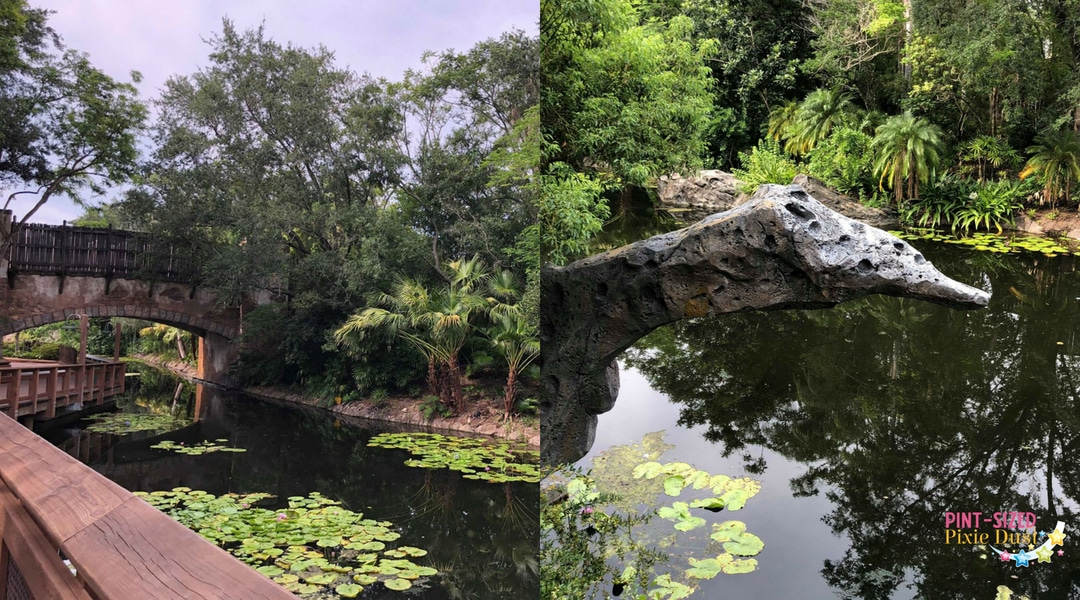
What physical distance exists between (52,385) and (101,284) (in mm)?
395

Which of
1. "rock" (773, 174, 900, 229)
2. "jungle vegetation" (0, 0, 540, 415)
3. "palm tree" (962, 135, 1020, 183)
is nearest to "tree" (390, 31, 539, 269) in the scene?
"jungle vegetation" (0, 0, 540, 415)

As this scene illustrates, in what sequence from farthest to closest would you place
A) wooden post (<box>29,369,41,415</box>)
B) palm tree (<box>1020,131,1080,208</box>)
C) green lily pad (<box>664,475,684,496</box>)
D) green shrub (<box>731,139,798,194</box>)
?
palm tree (<box>1020,131,1080,208</box>) → green shrub (<box>731,139,798,194</box>) → green lily pad (<box>664,475,684,496</box>) → wooden post (<box>29,369,41,415</box>)

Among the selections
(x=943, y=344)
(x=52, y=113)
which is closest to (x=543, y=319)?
(x=52, y=113)

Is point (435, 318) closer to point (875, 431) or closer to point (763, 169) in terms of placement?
point (875, 431)

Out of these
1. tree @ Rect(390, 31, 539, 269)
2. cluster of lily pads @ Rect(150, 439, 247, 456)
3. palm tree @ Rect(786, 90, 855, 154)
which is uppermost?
palm tree @ Rect(786, 90, 855, 154)

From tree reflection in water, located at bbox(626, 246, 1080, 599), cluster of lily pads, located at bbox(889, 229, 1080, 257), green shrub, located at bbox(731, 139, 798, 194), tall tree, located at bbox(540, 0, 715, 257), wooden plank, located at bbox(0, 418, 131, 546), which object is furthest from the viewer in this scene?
cluster of lily pads, located at bbox(889, 229, 1080, 257)

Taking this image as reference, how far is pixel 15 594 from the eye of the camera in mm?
1296

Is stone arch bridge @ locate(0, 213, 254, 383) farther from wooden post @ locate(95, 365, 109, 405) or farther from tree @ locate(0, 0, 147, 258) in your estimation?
wooden post @ locate(95, 365, 109, 405)

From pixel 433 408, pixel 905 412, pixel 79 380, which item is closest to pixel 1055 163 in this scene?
pixel 905 412

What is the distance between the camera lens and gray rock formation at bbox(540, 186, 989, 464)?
1.59 meters

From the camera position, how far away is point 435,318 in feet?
6.04

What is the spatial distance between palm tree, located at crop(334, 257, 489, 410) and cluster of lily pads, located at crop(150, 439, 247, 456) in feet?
1.70

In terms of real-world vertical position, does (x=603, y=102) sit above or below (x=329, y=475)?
above

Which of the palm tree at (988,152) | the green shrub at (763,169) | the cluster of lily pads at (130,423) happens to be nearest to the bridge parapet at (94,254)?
the cluster of lily pads at (130,423)
